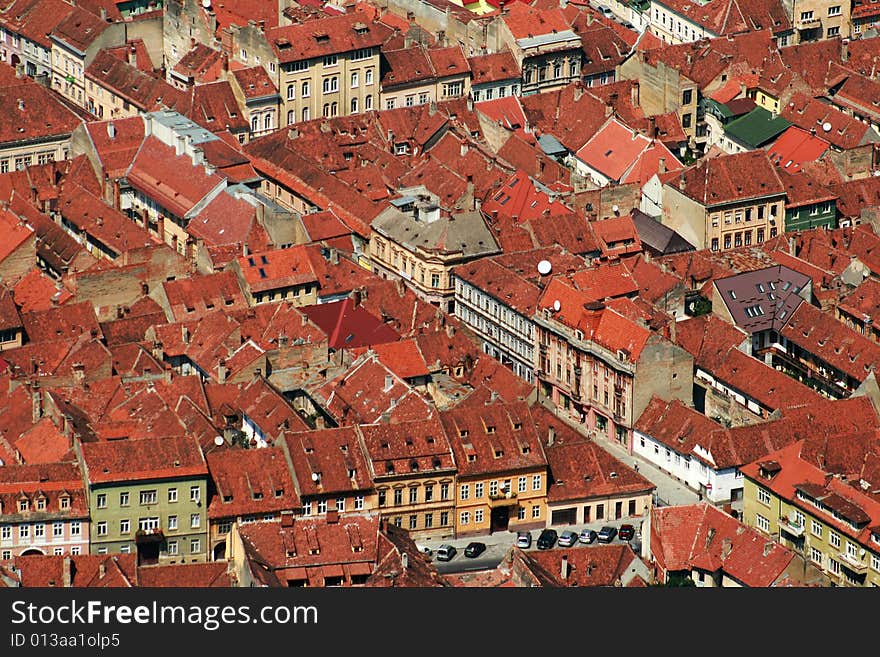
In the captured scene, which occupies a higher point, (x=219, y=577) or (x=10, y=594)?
(x=10, y=594)

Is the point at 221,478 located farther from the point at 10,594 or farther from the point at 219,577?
the point at 10,594

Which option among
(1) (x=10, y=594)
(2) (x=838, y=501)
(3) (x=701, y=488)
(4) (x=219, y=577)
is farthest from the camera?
(3) (x=701, y=488)

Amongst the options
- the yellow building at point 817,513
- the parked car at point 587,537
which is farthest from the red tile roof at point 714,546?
the parked car at point 587,537

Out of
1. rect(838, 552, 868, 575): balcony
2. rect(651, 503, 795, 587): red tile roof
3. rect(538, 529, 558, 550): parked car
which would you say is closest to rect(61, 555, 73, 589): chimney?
rect(538, 529, 558, 550): parked car

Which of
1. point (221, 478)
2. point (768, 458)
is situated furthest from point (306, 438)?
point (768, 458)

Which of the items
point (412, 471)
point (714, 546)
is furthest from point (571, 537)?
point (714, 546)

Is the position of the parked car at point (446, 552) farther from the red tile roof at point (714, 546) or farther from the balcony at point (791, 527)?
the balcony at point (791, 527)

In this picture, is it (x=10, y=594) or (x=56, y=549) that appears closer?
(x=10, y=594)

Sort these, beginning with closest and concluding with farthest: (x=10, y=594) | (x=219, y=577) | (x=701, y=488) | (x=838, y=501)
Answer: (x=10, y=594) → (x=219, y=577) → (x=838, y=501) → (x=701, y=488)
